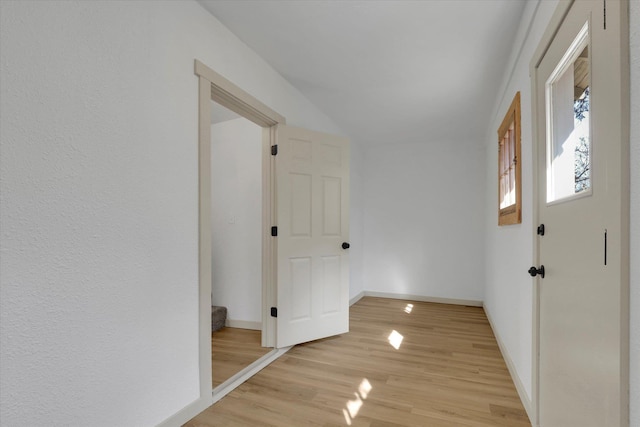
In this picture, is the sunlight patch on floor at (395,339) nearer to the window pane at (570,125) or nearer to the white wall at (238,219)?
the white wall at (238,219)

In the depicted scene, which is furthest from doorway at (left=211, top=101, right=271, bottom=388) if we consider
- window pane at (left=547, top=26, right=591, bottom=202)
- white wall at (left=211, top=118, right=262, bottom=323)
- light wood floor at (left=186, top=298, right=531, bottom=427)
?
window pane at (left=547, top=26, right=591, bottom=202)

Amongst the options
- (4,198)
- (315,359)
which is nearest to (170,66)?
(4,198)

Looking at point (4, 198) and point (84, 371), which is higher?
point (4, 198)

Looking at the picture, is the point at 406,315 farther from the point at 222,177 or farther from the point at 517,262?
the point at 222,177

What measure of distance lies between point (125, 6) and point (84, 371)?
1.67m

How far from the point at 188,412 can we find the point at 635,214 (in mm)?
2237

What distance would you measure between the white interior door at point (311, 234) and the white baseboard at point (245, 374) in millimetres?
91

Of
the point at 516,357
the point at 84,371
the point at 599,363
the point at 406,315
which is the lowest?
the point at 406,315

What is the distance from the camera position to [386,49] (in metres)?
2.47

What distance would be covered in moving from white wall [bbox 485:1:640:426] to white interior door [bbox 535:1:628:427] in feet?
0.12

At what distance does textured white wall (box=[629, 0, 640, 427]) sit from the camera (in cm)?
83

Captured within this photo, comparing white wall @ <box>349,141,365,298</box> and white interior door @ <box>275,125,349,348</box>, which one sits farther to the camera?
white wall @ <box>349,141,365,298</box>

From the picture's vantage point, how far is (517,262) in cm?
227

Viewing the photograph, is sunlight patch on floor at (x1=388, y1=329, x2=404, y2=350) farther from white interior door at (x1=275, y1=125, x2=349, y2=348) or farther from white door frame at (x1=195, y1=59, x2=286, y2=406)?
white door frame at (x1=195, y1=59, x2=286, y2=406)
